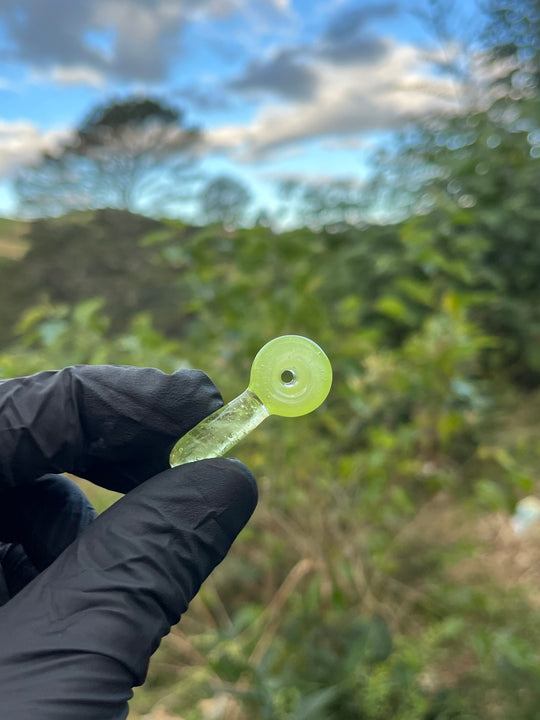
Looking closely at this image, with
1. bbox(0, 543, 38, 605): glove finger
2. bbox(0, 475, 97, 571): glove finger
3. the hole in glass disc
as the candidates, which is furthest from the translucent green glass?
bbox(0, 543, 38, 605): glove finger

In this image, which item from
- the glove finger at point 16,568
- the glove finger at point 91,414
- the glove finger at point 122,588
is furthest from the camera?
the glove finger at point 16,568

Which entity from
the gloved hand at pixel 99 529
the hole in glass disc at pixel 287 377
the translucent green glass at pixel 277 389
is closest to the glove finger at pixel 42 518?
the gloved hand at pixel 99 529

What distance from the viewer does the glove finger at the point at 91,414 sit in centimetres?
81

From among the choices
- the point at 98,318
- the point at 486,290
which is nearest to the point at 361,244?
the point at 486,290

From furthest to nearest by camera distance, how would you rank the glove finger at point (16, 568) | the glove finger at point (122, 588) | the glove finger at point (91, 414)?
the glove finger at point (16, 568) < the glove finger at point (91, 414) < the glove finger at point (122, 588)

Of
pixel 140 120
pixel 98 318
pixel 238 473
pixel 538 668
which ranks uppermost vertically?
pixel 140 120

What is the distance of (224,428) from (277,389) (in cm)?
8

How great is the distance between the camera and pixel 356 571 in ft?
6.03

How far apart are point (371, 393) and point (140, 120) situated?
14124 mm

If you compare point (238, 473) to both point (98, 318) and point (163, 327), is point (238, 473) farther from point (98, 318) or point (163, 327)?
point (163, 327)

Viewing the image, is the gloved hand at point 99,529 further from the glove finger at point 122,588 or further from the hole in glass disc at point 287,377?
the hole in glass disc at point 287,377

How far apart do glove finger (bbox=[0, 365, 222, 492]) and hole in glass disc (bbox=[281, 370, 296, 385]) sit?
143 mm

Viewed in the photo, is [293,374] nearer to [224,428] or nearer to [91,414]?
[224,428]

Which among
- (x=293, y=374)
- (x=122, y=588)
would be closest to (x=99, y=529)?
(x=122, y=588)
